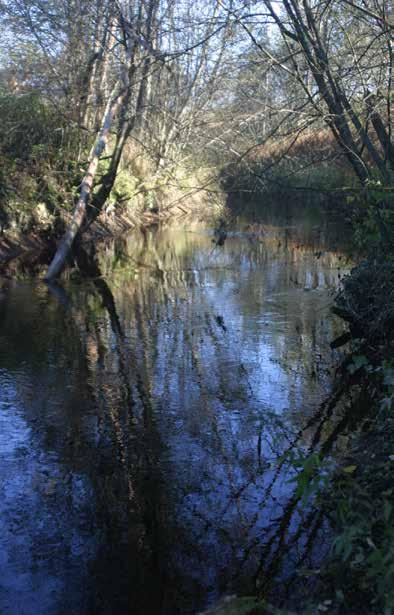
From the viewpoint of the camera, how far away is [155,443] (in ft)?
19.1

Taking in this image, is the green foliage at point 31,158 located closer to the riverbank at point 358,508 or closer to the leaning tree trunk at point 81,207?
the leaning tree trunk at point 81,207

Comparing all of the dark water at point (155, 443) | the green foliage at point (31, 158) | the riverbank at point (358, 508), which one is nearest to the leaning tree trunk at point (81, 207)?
the green foliage at point (31, 158)

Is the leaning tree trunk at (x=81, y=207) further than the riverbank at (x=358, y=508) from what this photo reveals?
Yes

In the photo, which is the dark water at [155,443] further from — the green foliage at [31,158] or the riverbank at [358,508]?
the green foliage at [31,158]

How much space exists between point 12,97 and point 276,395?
551 inches

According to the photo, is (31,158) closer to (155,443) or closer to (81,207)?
(81,207)

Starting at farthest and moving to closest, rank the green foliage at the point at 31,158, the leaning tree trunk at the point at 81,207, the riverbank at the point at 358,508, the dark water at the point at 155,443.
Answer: the green foliage at the point at 31,158 → the leaning tree trunk at the point at 81,207 → the dark water at the point at 155,443 → the riverbank at the point at 358,508

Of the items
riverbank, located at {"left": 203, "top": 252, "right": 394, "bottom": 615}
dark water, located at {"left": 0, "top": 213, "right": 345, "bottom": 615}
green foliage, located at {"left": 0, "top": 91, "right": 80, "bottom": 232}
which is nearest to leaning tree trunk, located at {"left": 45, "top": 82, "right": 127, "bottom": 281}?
green foliage, located at {"left": 0, "top": 91, "right": 80, "bottom": 232}

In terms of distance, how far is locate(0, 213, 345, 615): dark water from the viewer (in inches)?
158

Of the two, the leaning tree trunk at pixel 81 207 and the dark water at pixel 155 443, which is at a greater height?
the leaning tree trunk at pixel 81 207

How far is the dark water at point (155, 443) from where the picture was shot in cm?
402

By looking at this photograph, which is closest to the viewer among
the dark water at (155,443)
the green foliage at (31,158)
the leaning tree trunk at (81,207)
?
the dark water at (155,443)

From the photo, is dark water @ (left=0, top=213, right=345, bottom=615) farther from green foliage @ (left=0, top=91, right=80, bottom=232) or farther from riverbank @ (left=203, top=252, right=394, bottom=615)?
green foliage @ (left=0, top=91, right=80, bottom=232)

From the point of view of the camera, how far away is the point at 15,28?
18000 mm
